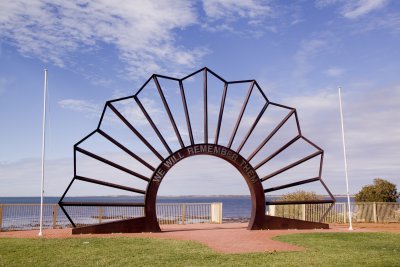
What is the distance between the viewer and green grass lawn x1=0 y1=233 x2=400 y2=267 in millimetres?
9422

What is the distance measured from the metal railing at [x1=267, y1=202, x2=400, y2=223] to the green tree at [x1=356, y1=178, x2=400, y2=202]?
6.45m

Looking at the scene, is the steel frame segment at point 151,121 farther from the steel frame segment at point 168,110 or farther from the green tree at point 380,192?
the green tree at point 380,192

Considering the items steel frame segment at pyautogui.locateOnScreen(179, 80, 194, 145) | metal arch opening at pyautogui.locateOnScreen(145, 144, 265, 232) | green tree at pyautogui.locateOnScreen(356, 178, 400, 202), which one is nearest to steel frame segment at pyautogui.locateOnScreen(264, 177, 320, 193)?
metal arch opening at pyautogui.locateOnScreen(145, 144, 265, 232)

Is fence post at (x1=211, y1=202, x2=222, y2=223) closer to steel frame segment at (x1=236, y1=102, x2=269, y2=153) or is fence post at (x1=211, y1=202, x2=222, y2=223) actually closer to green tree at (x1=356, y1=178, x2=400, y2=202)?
steel frame segment at (x1=236, y1=102, x2=269, y2=153)

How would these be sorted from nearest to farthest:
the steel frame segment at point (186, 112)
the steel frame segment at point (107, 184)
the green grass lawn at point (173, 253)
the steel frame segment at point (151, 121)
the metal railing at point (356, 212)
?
the green grass lawn at point (173, 253) < the steel frame segment at point (107, 184) < the steel frame segment at point (151, 121) < the steel frame segment at point (186, 112) < the metal railing at point (356, 212)

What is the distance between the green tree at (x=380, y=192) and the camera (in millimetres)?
30344

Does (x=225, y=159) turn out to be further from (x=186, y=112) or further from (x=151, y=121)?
(x=151, y=121)

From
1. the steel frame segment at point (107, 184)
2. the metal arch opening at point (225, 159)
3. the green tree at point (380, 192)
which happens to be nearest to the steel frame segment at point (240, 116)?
the metal arch opening at point (225, 159)

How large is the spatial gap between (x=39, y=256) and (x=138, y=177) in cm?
639

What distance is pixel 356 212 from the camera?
969 inches

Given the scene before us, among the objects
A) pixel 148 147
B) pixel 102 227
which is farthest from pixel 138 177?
pixel 102 227

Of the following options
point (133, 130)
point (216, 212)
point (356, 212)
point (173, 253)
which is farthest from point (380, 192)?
point (173, 253)

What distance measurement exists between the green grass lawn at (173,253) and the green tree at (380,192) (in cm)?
1774

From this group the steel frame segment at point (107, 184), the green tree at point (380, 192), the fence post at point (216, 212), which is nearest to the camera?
the steel frame segment at point (107, 184)
